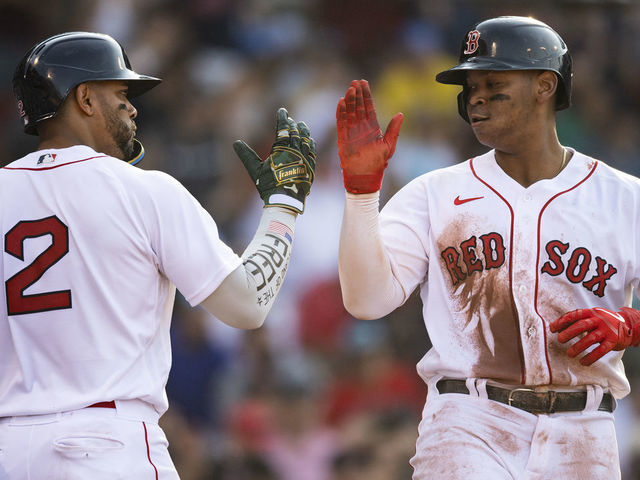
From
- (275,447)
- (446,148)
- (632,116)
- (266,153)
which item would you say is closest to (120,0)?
(266,153)

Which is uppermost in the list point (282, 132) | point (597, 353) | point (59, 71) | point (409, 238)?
point (59, 71)

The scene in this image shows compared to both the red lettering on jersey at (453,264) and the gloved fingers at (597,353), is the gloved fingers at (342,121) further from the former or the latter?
the gloved fingers at (597,353)

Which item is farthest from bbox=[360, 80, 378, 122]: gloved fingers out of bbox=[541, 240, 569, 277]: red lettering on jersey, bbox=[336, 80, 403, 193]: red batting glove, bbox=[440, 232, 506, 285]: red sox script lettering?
bbox=[541, 240, 569, 277]: red lettering on jersey

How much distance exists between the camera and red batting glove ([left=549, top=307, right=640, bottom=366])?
12.6 ft

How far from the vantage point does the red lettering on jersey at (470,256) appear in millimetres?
4070

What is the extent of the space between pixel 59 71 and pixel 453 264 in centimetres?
167

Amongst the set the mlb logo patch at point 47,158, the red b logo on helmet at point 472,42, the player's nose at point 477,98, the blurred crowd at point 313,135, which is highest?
the red b logo on helmet at point 472,42

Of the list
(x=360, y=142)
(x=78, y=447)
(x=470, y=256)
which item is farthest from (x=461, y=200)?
(x=78, y=447)

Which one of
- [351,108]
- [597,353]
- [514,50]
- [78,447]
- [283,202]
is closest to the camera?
[78,447]

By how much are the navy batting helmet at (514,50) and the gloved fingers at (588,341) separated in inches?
43.5

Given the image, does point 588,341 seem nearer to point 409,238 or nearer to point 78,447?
point 409,238

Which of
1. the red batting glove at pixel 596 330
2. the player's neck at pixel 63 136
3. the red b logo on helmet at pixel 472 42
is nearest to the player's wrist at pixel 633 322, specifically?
the red batting glove at pixel 596 330

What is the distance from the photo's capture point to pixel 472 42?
14.1 ft

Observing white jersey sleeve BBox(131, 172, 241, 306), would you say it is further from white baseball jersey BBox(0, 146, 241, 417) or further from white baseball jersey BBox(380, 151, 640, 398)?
white baseball jersey BBox(380, 151, 640, 398)
